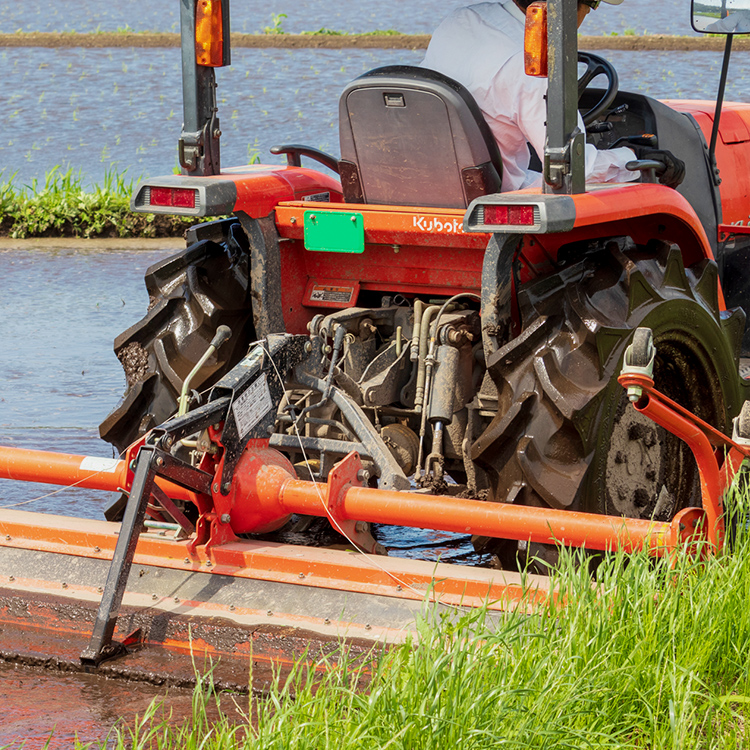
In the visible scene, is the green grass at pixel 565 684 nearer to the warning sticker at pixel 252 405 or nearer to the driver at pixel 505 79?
the warning sticker at pixel 252 405

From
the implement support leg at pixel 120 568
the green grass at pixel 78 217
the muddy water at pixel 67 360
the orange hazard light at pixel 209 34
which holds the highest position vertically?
the orange hazard light at pixel 209 34

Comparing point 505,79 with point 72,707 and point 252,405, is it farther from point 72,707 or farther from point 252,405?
point 72,707

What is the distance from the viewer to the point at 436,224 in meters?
3.50

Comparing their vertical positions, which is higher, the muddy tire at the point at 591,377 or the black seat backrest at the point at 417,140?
the black seat backrest at the point at 417,140

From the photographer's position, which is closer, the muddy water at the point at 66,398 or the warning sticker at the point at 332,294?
the muddy water at the point at 66,398

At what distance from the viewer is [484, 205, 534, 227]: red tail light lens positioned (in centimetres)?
314

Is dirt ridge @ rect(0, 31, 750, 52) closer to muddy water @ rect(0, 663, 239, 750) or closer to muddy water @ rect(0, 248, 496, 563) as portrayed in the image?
muddy water @ rect(0, 248, 496, 563)

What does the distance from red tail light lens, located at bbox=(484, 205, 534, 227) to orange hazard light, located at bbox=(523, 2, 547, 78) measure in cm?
35

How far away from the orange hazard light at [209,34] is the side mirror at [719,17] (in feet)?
5.00

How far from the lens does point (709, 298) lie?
376 centimetres

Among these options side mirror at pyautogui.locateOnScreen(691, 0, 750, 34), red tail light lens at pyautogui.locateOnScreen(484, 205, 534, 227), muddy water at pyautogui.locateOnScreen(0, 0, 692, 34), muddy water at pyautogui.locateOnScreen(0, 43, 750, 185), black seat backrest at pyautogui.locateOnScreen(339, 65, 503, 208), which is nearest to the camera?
red tail light lens at pyautogui.locateOnScreen(484, 205, 534, 227)

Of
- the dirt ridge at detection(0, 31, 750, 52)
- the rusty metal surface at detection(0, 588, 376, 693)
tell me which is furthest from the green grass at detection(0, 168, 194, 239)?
the dirt ridge at detection(0, 31, 750, 52)

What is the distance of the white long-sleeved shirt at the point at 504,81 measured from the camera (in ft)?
11.5

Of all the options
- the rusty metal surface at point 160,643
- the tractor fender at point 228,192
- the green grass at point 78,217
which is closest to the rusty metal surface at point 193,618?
the rusty metal surface at point 160,643
